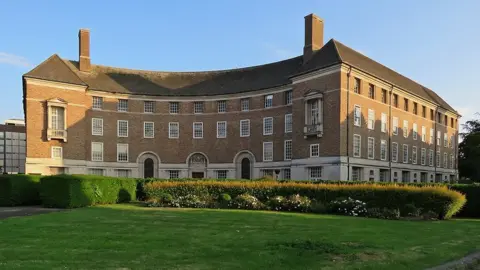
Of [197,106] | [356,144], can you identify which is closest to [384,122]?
[356,144]

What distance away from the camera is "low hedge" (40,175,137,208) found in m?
21.8

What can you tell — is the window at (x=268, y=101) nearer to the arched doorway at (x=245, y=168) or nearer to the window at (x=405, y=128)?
the arched doorway at (x=245, y=168)

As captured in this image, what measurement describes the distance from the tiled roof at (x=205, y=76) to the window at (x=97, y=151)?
22.6 feet

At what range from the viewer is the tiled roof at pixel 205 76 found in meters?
43.6

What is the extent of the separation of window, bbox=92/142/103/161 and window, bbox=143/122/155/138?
228 inches

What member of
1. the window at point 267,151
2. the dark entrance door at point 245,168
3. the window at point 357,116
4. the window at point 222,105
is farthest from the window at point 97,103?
the window at point 357,116

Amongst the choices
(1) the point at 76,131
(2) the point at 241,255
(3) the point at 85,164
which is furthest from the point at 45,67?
(2) the point at 241,255

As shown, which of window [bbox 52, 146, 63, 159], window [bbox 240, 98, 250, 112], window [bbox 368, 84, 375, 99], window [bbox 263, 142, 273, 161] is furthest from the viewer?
window [bbox 240, 98, 250, 112]

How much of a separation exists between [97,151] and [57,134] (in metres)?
5.37

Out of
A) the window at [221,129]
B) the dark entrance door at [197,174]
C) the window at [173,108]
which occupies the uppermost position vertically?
the window at [173,108]

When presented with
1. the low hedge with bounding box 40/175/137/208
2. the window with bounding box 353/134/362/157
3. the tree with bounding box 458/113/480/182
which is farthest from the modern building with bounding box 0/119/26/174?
the tree with bounding box 458/113/480/182

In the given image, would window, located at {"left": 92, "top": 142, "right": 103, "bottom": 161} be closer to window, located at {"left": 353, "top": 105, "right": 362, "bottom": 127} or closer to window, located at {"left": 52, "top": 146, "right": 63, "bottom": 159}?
window, located at {"left": 52, "top": 146, "right": 63, "bottom": 159}

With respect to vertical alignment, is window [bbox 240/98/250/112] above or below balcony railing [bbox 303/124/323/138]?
above

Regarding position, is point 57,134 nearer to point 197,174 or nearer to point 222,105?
point 197,174
